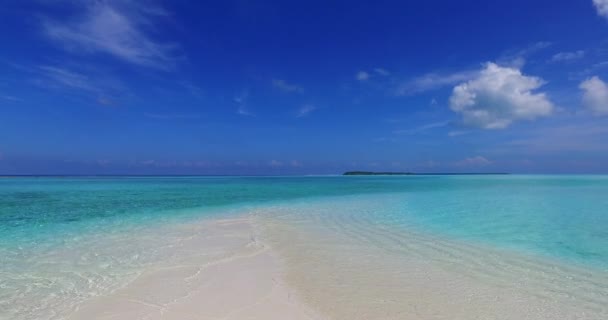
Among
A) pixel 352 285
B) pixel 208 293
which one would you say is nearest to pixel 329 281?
pixel 352 285

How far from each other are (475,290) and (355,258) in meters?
2.40

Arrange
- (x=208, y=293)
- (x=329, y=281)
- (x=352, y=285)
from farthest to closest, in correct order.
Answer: (x=329, y=281)
(x=352, y=285)
(x=208, y=293)

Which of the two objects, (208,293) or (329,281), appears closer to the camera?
(208,293)

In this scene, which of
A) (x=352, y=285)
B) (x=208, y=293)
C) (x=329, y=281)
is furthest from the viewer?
(x=329, y=281)

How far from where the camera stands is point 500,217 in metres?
12.4

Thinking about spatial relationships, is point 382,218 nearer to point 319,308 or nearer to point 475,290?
point 475,290

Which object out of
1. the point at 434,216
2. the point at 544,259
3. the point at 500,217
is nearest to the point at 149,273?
the point at 544,259

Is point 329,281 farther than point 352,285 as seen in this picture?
Yes

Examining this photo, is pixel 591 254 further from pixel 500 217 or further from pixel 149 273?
pixel 149 273

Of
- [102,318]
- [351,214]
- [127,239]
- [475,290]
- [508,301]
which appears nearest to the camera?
[102,318]

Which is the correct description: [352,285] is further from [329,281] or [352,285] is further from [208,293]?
[208,293]

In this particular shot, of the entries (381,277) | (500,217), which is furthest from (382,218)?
(381,277)

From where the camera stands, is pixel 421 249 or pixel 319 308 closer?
pixel 319 308

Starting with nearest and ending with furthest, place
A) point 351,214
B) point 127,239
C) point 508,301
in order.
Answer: point 508,301 → point 127,239 → point 351,214
